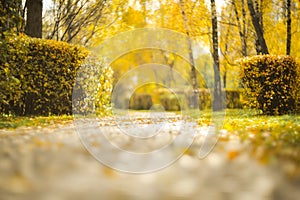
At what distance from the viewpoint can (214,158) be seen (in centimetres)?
426

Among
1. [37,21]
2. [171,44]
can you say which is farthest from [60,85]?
[171,44]

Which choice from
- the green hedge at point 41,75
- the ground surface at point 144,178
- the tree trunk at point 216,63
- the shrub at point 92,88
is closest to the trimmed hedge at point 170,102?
the tree trunk at point 216,63

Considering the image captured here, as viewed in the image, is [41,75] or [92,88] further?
[92,88]

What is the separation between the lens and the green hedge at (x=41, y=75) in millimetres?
10336

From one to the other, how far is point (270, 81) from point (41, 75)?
6.74 m

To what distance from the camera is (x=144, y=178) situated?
3467 millimetres

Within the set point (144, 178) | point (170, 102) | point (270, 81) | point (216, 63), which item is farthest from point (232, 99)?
point (144, 178)

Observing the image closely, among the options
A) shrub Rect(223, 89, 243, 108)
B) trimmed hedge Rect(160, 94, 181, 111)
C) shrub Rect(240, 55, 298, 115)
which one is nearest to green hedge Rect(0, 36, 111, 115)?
shrub Rect(240, 55, 298, 115)

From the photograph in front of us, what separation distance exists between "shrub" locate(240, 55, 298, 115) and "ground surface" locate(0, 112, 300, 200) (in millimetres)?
→ 7362

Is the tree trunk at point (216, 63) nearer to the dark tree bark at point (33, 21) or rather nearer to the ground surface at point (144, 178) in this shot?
the dark tree bark at point (33, 21)

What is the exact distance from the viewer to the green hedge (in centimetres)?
1034

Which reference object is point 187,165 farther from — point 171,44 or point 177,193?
point 171,44

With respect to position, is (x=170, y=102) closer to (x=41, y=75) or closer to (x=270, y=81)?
(x=270, y=81)

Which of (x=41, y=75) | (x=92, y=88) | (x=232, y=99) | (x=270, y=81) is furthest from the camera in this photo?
(x=232, y=99)
